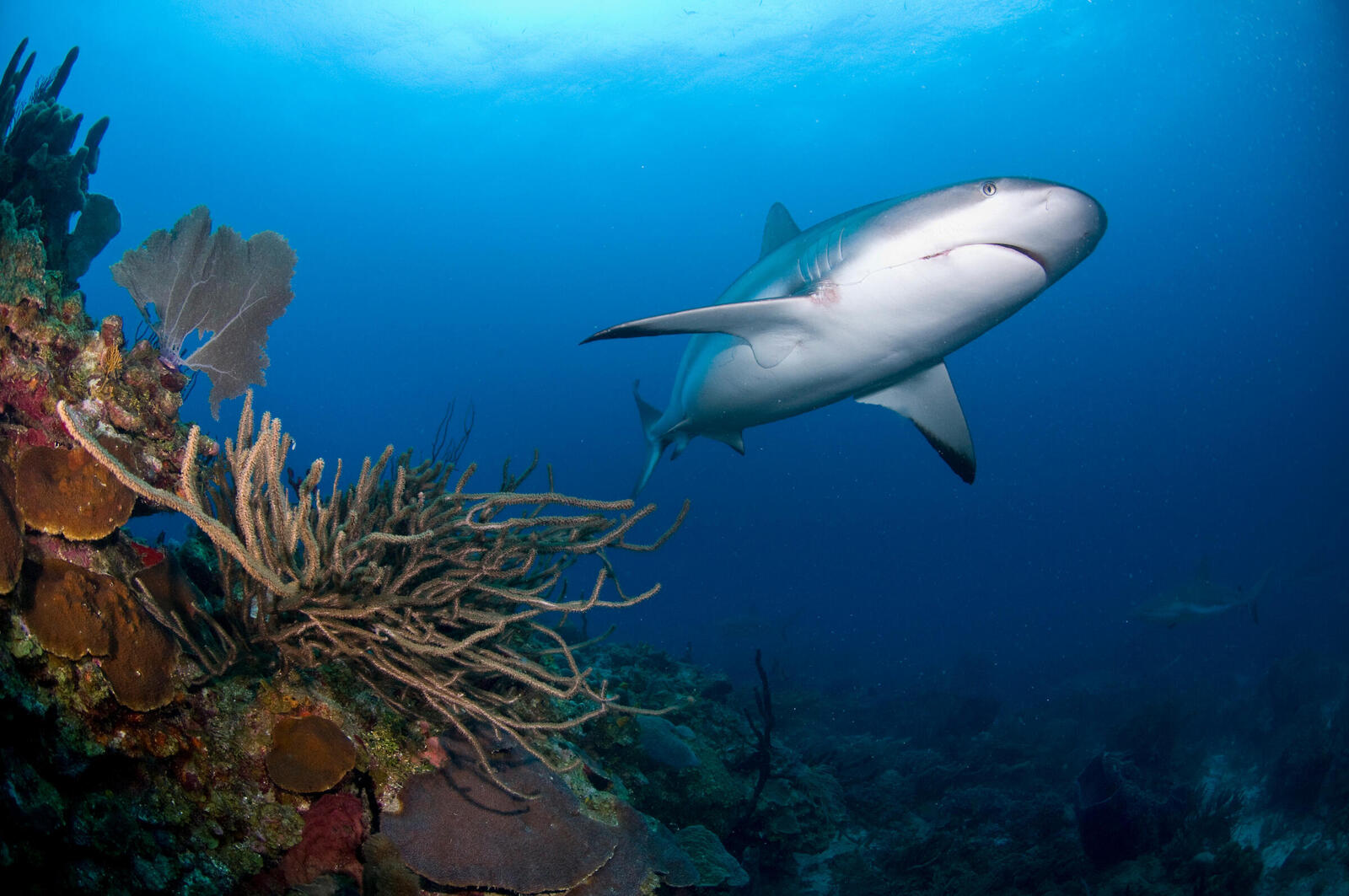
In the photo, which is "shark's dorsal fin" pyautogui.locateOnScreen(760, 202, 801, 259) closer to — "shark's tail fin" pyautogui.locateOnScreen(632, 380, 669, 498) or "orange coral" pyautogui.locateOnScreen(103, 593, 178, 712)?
"shark's tail fin" pyautogui.locateOnScreen(632, 380, 669, 498)

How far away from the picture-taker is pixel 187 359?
150 inches

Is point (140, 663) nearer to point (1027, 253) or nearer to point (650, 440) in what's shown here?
point (1027, 253)

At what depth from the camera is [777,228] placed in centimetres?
604

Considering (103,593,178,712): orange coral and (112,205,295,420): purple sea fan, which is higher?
(112,205,295,420): purple sea fan

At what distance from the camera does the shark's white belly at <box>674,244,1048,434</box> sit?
11.4 feet

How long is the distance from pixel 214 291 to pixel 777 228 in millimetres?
4935

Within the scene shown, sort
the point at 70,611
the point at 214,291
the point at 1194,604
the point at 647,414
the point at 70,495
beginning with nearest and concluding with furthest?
the point at 70,611
the point at 70,495
the point at 214,291
the point at 647,414
the point at 1194,604

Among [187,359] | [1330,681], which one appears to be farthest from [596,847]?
[1330,681]

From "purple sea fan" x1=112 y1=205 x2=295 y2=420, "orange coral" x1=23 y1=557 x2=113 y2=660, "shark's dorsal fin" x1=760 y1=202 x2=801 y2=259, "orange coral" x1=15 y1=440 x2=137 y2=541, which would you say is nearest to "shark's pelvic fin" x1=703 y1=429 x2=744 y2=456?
"shark's dorsal fin" x1=760 y1=202 x2=801 y2=259

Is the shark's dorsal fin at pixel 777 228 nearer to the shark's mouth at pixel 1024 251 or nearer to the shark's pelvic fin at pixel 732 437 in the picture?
the shark's pelvic fin at pixel 732 437

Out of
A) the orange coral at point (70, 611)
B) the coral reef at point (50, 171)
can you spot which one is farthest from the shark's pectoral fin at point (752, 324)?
the coral reef at point (50, 171)

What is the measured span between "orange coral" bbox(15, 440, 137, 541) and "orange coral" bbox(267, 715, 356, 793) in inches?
42.9

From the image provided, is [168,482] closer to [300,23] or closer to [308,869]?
[308,869]

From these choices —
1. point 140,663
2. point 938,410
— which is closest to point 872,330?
point 938,410
